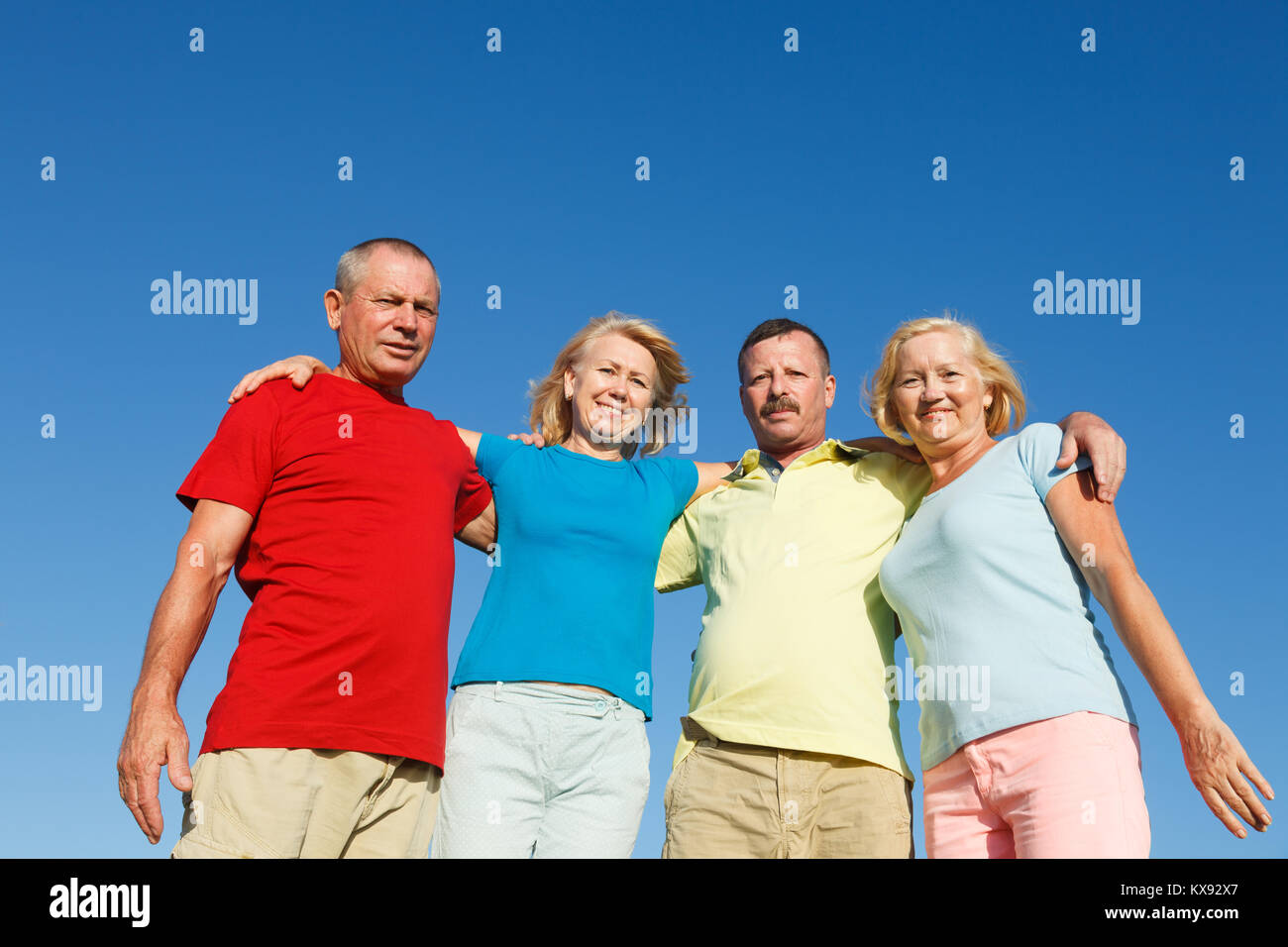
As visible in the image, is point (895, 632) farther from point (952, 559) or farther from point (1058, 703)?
point (1058, 703)

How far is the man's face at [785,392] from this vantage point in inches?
256

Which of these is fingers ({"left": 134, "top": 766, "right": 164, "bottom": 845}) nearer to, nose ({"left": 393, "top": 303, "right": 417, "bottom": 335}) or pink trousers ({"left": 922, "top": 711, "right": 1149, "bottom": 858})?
nose ({"left": 393, "top": 303, "right": 417, "bottom": 335})

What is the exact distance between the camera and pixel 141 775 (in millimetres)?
4316

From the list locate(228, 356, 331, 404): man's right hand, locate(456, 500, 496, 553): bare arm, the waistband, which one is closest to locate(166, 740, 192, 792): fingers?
the waistband

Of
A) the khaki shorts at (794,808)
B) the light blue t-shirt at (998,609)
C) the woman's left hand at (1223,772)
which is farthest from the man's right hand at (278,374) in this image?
the woman's left hand at (1223,772)

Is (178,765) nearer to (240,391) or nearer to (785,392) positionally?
(240,391)

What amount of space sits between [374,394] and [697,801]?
111 inches

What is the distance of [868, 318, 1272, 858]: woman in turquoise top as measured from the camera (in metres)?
4.55

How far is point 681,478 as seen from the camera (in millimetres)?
6527

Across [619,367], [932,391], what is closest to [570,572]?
[619,367]

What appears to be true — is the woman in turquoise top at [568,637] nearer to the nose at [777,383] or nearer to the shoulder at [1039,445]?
the nose at [777,383]

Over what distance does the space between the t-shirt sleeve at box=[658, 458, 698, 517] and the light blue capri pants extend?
4.80ft

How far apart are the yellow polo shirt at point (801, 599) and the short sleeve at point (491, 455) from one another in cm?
114
